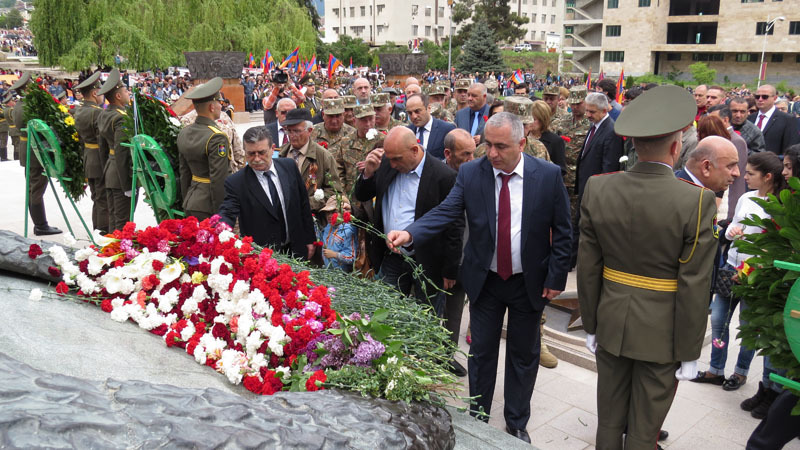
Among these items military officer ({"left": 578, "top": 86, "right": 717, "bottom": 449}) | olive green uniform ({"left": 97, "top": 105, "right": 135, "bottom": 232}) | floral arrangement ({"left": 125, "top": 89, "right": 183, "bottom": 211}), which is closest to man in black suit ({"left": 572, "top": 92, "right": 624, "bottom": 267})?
military officer ({"left": 578, "top": 86, "right": 717, "bottom": 449})

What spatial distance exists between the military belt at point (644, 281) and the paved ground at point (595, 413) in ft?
4.48

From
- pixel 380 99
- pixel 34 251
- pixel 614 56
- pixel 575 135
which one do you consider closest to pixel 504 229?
pixel 34 251

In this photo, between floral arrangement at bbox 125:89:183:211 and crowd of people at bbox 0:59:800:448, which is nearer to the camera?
crowd of people at bbox 0:59:800:448

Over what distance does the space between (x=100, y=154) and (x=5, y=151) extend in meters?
10.2

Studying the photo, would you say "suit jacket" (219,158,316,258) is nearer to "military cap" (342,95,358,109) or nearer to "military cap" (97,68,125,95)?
"military cap" (342,95,358,109)

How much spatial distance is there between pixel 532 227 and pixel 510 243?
16cm

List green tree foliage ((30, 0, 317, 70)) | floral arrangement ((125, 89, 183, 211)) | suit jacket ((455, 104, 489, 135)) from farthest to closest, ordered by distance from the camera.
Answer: green tree foliage ((30, 0, 317, 70)) → suit jacket ((455, 104, 489, 135)) → floral arrangement ((125, 89, 183, 211))

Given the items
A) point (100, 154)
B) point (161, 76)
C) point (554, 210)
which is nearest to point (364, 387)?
point (554, 210)

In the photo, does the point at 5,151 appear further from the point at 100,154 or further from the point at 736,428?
the point at 736,428

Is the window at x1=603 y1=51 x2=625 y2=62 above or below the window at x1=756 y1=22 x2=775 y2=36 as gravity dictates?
below

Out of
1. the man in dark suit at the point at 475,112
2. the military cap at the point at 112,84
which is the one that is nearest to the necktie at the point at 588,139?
the man in dark suit at the point at 475,112

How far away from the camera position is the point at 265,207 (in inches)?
188

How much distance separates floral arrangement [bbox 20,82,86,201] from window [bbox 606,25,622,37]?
60301 mm

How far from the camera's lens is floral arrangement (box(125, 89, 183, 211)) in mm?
6227
